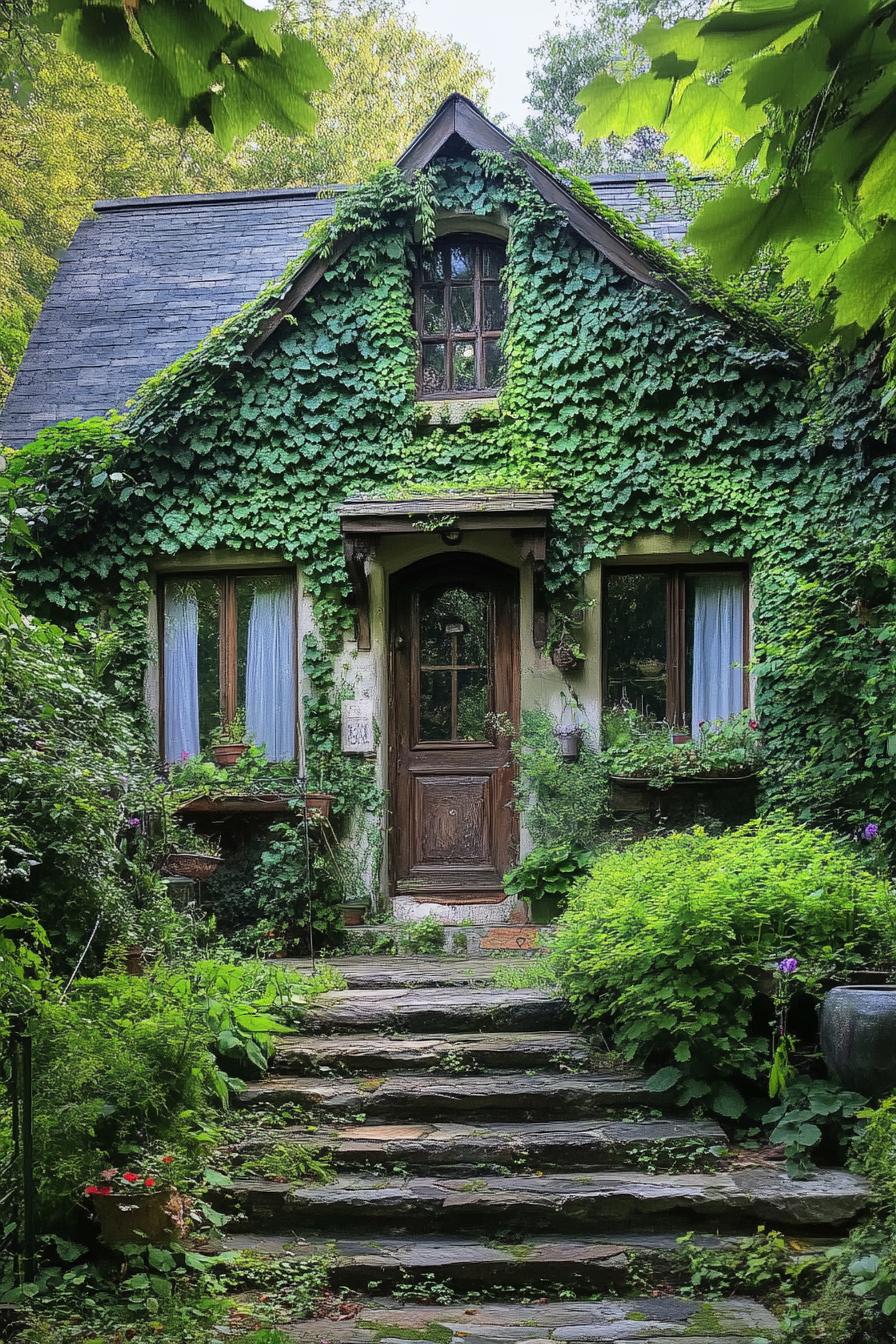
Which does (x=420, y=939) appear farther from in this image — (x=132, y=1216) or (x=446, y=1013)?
(x=132, y=1216)

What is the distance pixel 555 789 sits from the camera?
26.9 ft

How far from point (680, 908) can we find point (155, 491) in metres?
5.71

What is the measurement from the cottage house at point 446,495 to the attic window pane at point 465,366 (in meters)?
0.02

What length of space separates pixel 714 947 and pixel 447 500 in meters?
4.22

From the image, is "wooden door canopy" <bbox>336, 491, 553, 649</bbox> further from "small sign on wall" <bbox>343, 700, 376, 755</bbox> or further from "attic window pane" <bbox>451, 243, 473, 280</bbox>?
"attic window pane" <bbox>451, 243, 473, 280</bbox>

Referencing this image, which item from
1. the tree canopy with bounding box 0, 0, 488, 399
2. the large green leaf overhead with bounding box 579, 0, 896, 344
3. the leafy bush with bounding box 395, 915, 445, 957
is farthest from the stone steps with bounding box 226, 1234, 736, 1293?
the tree canopy with bounding box 0, 0, 488, 399

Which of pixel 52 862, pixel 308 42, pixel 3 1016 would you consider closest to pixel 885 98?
pixel 308 42

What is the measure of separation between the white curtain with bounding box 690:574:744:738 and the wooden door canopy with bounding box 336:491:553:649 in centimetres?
136

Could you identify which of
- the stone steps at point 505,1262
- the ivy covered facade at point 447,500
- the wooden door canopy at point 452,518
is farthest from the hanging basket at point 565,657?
the stone steps at point 505,1262

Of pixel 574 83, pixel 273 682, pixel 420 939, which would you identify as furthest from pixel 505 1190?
pixel 574 83

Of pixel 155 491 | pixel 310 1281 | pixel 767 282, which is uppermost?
pixel 767 282

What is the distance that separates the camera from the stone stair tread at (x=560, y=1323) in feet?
11.4

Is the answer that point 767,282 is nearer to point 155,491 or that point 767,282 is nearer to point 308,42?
point 155,491

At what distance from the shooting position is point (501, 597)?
8891mm
